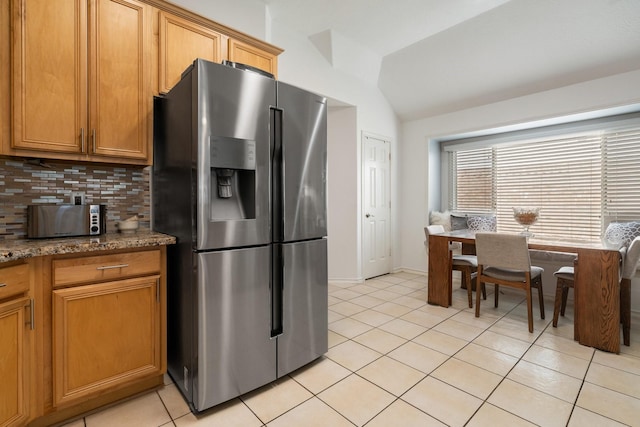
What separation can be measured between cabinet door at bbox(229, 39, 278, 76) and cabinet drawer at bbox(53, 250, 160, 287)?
164cm

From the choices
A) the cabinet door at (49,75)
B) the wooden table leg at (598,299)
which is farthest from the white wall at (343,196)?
the cabinet door at (49,75)

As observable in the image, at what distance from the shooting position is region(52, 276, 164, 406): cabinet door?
149cm

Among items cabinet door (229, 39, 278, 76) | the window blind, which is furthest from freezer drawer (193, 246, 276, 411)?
the window blind

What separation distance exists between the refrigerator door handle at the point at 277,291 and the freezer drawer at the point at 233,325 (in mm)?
46

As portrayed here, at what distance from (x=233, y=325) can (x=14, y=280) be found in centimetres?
100

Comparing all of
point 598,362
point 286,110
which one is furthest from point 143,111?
point 598,362

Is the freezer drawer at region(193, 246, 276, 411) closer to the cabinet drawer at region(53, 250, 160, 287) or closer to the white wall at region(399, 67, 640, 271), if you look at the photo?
the cabinet drawer at region(53, 250, 160, 287)

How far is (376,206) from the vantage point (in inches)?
176

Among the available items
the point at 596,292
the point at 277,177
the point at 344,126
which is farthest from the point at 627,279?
the point at 344,126

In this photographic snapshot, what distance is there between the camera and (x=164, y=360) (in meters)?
1.79

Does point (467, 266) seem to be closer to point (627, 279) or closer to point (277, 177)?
point (627, 279)

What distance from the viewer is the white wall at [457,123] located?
10.2 ft

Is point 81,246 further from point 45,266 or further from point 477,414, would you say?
point 477,414

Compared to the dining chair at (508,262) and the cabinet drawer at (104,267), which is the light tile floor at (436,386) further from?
the cabinet drawer at (104,267)
